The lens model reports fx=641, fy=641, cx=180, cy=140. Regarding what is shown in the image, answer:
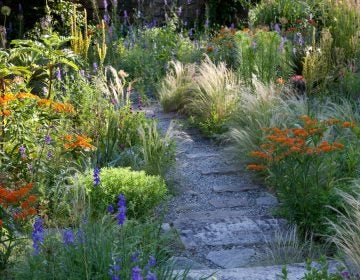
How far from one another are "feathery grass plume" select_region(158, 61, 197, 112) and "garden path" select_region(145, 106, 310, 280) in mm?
1230

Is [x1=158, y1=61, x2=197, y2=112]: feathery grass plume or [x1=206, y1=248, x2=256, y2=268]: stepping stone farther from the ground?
[x1=158, y1=61, x2=197, y2=112]: feathery grass plume

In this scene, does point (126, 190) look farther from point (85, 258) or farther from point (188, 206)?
point (85, 258)

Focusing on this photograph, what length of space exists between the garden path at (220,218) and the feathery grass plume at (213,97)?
52 cm

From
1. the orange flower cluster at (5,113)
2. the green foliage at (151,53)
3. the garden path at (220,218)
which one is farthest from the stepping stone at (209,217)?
the green foliage at (151,53)

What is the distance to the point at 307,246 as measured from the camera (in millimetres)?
4348

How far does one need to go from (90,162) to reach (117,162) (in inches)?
17.7

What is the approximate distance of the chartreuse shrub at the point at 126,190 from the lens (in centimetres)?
458

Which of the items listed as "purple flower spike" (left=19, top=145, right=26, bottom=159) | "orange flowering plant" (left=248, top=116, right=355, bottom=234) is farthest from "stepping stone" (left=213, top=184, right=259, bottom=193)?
"purple flower spike" (left=19, top=145, right=26, bottom=159)

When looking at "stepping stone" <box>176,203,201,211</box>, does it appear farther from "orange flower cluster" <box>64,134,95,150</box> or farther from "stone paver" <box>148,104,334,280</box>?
"orange flower cluster" <box>64,134,95,150</box>

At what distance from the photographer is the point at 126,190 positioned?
4566mm

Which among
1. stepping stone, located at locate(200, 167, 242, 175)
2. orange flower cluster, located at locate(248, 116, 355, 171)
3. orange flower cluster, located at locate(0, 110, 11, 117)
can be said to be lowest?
stepping stone, located at locate(200, 167, 242, 175)

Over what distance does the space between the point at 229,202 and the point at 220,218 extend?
1.34 feet

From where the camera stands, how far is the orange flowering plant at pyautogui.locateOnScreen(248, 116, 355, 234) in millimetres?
4414

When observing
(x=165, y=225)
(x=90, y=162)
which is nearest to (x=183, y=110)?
(x=90, y=162)
